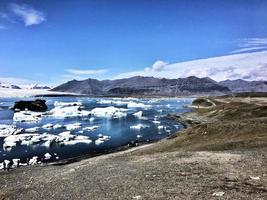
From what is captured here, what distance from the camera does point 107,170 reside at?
2178 cm

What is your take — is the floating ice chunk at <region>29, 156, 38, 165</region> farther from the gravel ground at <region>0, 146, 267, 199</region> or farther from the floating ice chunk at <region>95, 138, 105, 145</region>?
the gravel ground at <region>0, 146, 267, 199</region>

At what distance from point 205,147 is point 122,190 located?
12766mm

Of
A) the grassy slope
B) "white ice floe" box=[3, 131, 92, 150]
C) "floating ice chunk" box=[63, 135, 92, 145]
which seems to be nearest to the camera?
the grassy slope

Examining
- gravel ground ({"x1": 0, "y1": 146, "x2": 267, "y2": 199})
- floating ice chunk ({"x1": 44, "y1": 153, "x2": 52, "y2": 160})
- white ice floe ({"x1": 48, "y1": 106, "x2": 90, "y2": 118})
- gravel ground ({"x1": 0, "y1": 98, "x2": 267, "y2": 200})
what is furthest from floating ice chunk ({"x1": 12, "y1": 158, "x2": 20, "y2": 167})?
white ice floe ({"x1": 48, "y1": 106, "x2": 90, "y2": 118})

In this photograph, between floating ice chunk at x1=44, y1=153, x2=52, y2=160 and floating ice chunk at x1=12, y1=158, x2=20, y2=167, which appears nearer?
floating ice chunk at x1=12, y1=158, x2=20, y2=167

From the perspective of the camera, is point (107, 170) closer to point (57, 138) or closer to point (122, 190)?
point (122, 190)

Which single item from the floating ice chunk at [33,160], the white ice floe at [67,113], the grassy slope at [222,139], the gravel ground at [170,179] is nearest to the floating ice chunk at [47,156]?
the floating ice chunk at [33,160]

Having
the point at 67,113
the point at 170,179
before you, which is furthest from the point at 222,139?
the point at 67,113

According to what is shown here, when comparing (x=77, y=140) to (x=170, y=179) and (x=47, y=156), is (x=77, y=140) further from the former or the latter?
(x=170, y=179)

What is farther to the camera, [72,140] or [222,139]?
[72,140]

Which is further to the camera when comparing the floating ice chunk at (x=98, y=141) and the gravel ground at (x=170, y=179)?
the floating ice chunk at (x=98, y=141)

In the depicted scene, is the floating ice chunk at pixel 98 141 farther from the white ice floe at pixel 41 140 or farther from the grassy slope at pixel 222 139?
the grassy slope at pixel 222 139

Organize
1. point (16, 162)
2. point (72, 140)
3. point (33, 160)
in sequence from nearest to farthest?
1. point (16, 162)
2. point (33, 160)
3. point (72, 140)

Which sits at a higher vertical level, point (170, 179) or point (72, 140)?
point (170, 179)
